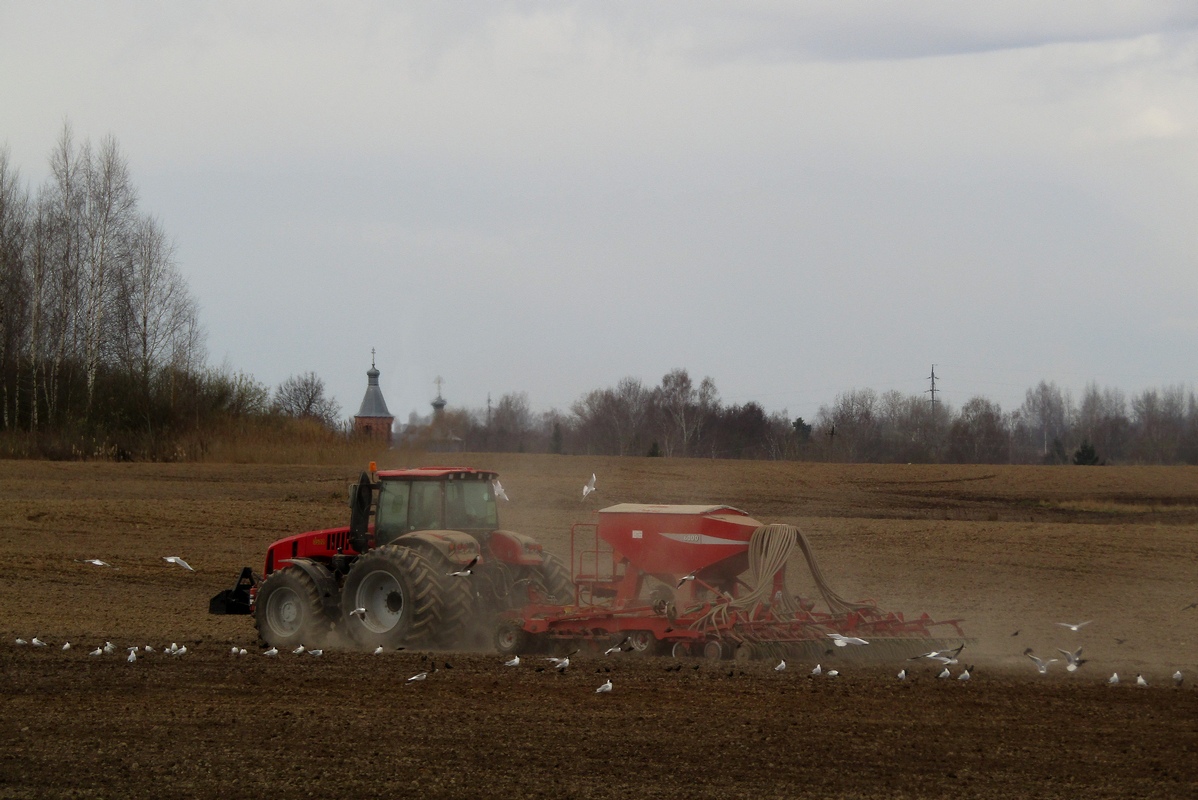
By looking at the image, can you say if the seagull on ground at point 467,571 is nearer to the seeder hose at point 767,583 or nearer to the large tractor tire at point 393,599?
the large tractor tire at point 393,599

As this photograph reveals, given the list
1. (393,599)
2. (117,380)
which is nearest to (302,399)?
(117,380)

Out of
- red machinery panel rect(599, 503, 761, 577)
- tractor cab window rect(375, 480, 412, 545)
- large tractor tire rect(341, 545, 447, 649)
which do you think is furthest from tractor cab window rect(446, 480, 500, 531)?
red machinery panel rect(599, 503, 761, 577)

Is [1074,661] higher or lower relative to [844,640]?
lower

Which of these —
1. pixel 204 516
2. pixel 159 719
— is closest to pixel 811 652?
pixel 159 719

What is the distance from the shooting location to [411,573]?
1197 centimetres

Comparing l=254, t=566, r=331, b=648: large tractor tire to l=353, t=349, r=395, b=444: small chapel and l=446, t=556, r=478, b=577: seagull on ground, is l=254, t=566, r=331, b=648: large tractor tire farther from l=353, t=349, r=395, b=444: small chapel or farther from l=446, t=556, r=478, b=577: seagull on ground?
l=353, t=349, r=395, b=444: small chapel

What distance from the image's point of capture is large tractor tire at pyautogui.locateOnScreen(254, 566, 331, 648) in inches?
508

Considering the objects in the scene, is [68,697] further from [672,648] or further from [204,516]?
[204,516]

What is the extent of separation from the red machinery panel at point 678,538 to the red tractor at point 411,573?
103 centimetres

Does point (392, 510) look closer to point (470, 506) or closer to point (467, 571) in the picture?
point (470, 506)

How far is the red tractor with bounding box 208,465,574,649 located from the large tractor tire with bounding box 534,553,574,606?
0.01 meters

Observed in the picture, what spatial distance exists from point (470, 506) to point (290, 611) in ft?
7.84

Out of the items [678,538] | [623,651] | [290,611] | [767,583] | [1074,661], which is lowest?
[623,651]

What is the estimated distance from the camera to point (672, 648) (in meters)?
12.2
